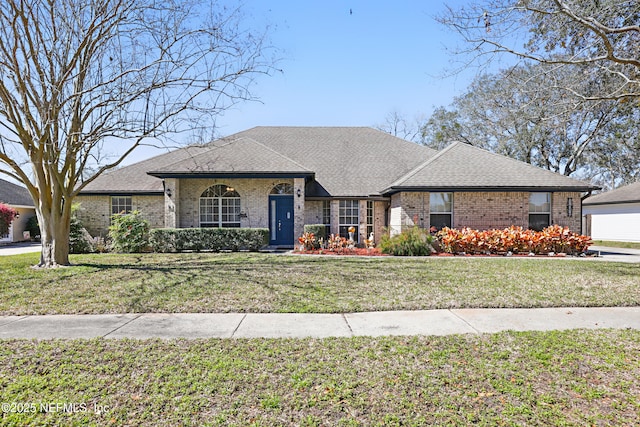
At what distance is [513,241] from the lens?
14086mm

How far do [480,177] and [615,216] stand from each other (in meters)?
16.0

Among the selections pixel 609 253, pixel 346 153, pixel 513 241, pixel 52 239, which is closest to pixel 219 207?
pixel 52 239

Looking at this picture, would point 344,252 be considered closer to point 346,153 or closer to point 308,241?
point 308,241

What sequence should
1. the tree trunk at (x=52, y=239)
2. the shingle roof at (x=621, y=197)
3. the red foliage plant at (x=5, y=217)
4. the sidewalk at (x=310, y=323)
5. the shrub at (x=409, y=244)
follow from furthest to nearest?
the shingle roof at (x=621, y=197) → the red foliage plant at (x=5, y=217) → the shrub at (x=409, y=244) → the tree trunk at (x=52, y=239) → the sidewalk at (x=310, y=323)

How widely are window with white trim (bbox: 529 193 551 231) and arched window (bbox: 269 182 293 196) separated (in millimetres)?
10200

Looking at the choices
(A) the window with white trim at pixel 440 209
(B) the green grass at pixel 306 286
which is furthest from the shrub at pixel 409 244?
(B) the green grass at pixel 306 286

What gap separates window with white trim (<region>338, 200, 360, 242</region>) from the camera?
1723cm

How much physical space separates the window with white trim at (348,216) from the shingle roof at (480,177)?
6.43ft

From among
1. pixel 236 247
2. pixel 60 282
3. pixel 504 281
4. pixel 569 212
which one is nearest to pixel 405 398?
pixel 504 281

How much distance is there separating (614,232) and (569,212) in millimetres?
13098

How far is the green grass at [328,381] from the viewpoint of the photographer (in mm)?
3154

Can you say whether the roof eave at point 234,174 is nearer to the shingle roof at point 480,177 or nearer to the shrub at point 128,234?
the shrub at point 128,234

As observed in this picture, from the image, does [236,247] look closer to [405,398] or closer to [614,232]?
[405,398]

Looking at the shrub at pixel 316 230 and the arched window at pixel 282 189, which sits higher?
the arched window at pixel 282 189
